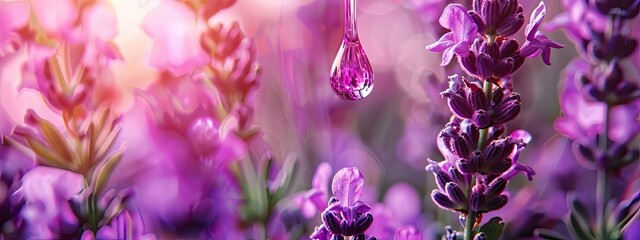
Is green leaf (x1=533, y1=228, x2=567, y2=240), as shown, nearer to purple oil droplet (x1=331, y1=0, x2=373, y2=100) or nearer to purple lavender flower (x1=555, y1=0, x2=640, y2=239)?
purple lavender flower (x1=555, y1=0, x2=640, y2=239)

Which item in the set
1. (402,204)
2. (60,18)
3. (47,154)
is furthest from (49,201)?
(402,204)

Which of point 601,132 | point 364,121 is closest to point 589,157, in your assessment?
point 601,132

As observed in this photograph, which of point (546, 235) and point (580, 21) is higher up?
point (580, 21)

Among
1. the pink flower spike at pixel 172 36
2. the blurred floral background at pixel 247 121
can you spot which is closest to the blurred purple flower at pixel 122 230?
the blurred floral background at pixel 247 121

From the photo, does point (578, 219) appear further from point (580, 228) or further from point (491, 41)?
point (491, 41)

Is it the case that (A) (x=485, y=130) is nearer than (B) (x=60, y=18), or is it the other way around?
(A) (x=485, y=130)

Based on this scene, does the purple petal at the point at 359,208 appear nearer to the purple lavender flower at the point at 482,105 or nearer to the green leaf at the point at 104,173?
the purple lavender flower at the point at 482,105

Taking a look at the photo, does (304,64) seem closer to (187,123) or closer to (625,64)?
(187,123)
